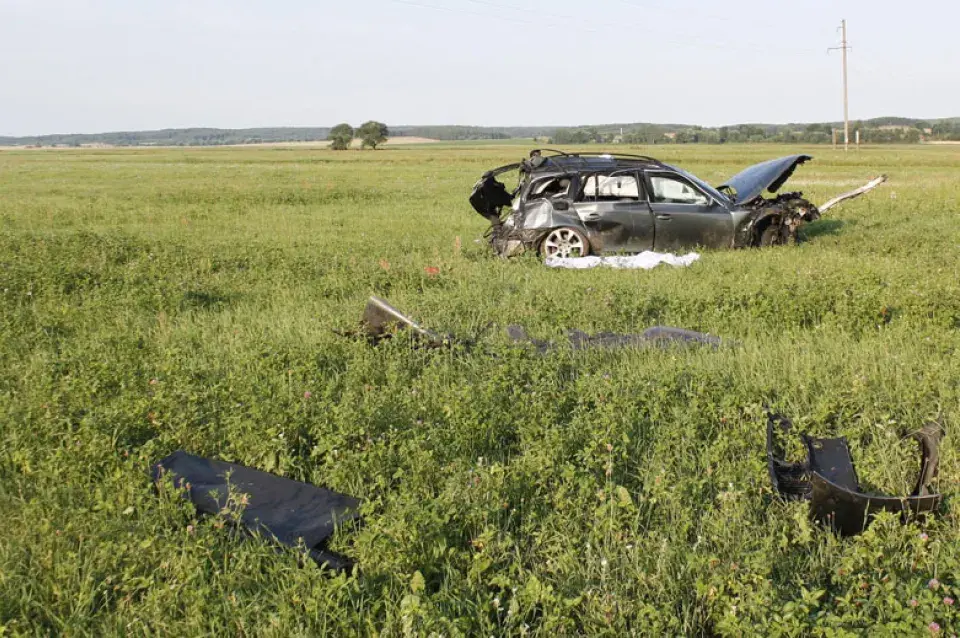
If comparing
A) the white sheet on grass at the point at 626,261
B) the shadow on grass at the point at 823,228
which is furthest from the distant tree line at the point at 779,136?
the white sheet on grass at the point at 626,261

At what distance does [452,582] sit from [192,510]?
1.46 meters

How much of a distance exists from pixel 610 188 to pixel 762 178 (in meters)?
2.68

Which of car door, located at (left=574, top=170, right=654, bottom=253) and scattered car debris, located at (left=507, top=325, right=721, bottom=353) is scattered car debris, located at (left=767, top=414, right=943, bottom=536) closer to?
scattered car debris, located at (left=507, top=325, right=721, bottom=353)

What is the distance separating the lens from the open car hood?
12.3m

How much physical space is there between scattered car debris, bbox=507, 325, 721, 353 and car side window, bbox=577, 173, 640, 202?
4.87 m

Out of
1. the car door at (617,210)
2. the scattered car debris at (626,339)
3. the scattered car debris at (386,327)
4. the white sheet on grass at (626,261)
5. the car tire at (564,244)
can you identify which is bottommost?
the scattered car debris at (626,339)

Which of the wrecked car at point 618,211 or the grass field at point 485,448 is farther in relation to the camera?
the wrecked car at point 618,211

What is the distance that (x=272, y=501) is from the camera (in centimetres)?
428

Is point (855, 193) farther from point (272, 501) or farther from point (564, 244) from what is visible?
point (272, 501)

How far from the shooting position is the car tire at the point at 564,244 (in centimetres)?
1162

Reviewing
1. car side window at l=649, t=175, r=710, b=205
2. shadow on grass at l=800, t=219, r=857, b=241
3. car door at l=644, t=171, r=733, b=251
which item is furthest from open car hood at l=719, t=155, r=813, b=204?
shadow on grass at l=800, t=219, r=857, b=241

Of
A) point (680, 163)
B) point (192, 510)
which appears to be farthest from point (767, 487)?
point (680, 163)

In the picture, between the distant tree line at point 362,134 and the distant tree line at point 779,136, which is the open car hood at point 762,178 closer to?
the distant tree line at point 779,136

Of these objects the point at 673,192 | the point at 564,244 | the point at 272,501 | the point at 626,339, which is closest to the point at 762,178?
the point at 673,192
